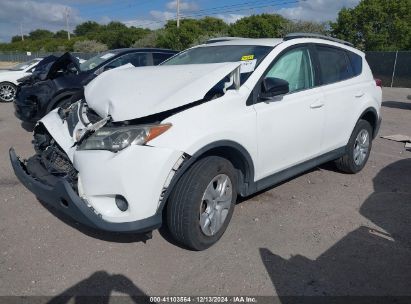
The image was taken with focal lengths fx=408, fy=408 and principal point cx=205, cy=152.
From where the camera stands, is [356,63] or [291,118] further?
[356,63]

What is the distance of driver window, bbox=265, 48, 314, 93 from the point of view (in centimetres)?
415

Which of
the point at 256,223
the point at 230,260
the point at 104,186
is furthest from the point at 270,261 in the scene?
the point at 104,186

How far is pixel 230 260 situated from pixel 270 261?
33cm

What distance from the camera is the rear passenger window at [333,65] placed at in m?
4.74

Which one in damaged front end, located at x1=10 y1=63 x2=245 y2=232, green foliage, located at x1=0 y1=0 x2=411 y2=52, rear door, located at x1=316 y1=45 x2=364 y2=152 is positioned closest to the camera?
damaged front end, located at x1=10 y1=63 x2=245 y2=232

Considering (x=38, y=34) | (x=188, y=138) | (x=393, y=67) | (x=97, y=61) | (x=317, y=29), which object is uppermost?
(x=317, y=29)

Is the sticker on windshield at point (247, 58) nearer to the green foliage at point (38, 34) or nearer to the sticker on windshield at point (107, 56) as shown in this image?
the sticker on windshield at point (107, 56)

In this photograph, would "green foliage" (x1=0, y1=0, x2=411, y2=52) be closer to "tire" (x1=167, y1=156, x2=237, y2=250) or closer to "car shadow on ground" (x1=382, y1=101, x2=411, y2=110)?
"car shadow on ground" (x1=382, y1=101, x2=411, y2=110)

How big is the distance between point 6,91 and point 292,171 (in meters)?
11.0

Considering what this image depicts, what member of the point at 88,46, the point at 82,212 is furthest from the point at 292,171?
the point at 88,46

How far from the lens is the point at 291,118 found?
4074 mm

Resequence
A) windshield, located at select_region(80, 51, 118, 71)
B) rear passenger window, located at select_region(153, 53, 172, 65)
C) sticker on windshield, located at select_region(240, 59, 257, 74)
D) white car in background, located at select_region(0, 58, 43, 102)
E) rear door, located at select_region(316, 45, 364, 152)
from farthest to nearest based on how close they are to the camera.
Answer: white car in background, located at select_region(0, 58, 43, 102)
rear passenger window, located at select_region(153, 53, 172, 65)
windshield, located at select_region(80, 51, 118, 71)
rear door, located at select_region(316, 45, 364, 152)
sticker on windshield, located at select_region(240, 59, 257, 74)

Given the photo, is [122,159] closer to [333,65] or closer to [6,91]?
[333,65]

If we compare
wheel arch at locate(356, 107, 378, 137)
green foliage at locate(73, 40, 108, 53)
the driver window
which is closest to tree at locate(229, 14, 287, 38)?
green foliage at locate(73, 40, 108, 53)
